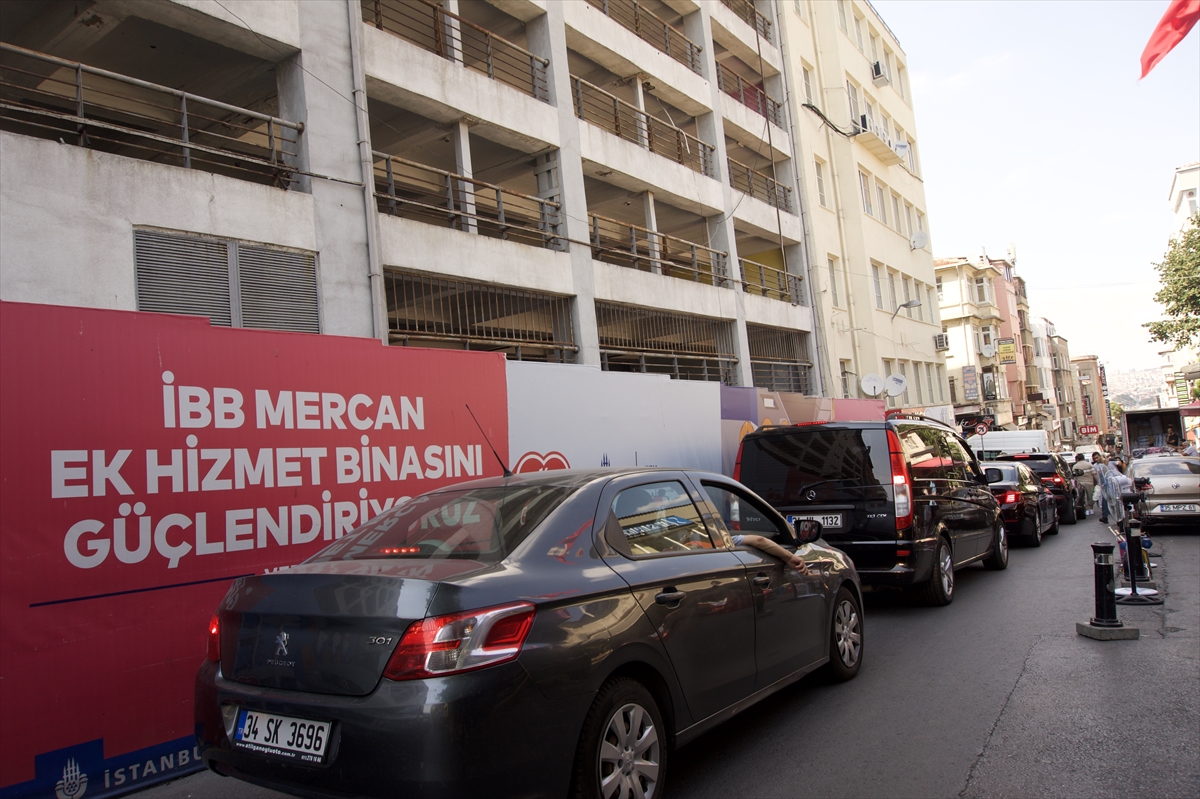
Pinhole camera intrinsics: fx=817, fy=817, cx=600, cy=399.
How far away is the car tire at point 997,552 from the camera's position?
1062 cm

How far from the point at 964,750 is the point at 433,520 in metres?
3.03

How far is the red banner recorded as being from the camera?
425cm

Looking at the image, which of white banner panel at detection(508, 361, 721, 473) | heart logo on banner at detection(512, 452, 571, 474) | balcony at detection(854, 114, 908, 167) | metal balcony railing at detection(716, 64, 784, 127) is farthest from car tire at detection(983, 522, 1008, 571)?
balcony at detection(854, 114, 908, 167)

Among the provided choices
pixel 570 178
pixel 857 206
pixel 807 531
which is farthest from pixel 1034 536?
pixel 857 206

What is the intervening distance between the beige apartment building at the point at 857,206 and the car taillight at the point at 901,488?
1671 centimetres

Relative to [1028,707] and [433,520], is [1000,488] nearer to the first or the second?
[1028,707]

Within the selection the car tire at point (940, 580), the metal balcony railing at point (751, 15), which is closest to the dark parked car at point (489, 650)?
the car tire at point (940, 580)

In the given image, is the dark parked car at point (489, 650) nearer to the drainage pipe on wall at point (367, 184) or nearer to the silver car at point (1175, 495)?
the drainage pipe on wall at point (367, 184)

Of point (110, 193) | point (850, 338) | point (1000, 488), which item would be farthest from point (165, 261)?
point (850, 338)

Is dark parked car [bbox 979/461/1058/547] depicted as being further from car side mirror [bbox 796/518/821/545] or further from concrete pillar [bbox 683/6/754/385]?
car side mirror [bbox 796/518/821/545]

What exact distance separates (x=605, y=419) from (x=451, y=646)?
6956mm

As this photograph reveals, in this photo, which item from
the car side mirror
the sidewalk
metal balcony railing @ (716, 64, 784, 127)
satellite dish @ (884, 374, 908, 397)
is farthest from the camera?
metal balcony railing @ (716, 64, 784, 127)

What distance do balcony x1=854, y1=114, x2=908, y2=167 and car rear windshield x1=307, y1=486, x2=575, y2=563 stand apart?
28174 millimetres

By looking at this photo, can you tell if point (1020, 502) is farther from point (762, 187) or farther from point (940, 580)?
point (762, 187)
